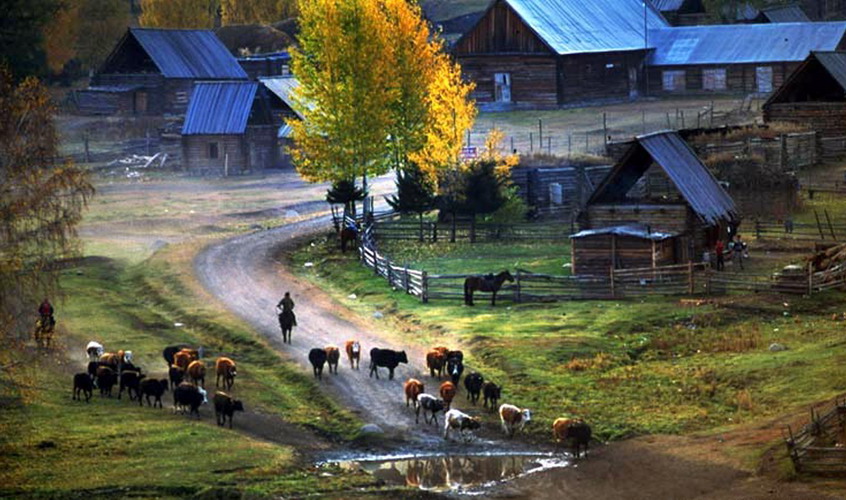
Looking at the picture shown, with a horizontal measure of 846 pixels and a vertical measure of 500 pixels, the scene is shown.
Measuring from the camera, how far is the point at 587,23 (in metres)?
106

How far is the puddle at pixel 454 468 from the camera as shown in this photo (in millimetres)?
32812

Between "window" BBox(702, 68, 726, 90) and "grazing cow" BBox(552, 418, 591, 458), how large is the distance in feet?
239

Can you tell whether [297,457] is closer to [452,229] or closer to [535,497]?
[535,497]

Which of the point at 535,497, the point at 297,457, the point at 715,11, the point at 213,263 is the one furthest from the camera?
the point at 715,11

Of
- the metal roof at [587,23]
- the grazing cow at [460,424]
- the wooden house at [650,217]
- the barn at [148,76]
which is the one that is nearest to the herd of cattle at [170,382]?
the grazing cow at [460,424]

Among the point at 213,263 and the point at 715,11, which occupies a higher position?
the point at 715,11

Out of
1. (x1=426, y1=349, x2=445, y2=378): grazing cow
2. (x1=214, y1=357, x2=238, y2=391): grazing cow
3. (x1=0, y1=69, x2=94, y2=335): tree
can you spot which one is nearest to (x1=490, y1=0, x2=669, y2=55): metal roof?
(x1=426, y1=349, x2=445, y2=378): grazing cow

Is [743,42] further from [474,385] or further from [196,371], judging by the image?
[196,371]

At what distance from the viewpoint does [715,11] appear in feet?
397

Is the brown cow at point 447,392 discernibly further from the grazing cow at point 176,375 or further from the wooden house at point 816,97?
the wooden house at point 816,97

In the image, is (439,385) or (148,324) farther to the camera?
(148,324)

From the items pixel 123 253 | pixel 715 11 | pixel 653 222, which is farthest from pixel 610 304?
pixel 715 11

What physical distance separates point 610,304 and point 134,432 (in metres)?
18.9

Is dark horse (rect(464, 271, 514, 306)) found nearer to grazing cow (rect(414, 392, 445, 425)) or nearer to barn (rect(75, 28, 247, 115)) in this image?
grazing cow (rect(414, 392, 445, 425))
